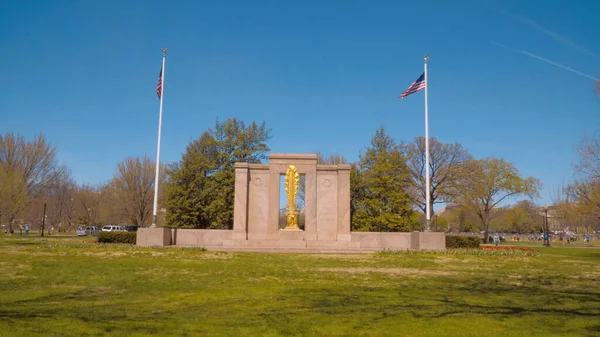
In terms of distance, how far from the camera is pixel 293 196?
3325cm

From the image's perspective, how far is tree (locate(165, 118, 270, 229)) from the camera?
44.0 meters

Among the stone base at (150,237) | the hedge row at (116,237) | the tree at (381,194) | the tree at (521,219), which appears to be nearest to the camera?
the stone base at (150,237)

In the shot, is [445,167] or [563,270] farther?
[445,167]

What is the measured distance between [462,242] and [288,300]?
81.4 feet

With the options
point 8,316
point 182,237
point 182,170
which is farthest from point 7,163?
point 8,316

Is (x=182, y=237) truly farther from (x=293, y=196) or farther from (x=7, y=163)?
(x=7, y=163)

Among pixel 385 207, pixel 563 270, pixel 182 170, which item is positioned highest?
pixel 182 170

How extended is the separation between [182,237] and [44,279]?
62.9ft

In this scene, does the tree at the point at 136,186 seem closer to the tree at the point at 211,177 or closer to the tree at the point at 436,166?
the tree at the point at 211,177

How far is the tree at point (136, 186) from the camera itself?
55875 millimetres

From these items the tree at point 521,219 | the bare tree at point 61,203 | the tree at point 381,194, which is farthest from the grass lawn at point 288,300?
the tree at point 521,219

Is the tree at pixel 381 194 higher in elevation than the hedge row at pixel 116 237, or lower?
higher

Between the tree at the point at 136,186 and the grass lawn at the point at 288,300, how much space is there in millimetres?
37968

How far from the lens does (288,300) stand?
34.4 ft
